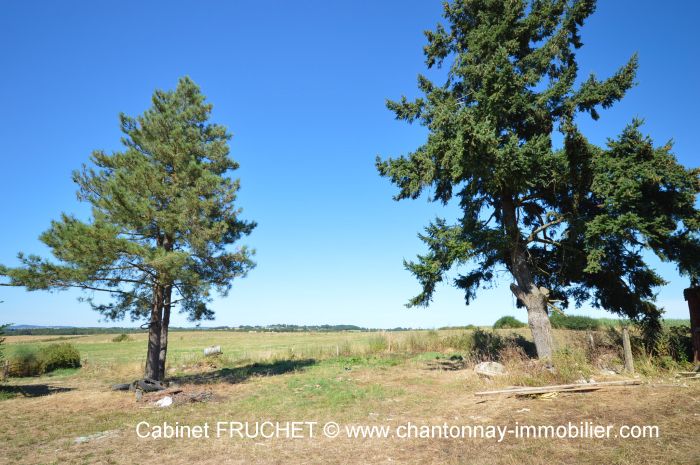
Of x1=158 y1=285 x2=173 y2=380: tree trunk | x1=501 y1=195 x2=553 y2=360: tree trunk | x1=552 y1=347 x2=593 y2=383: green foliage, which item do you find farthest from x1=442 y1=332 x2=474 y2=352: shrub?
x1=158 y1=285 x2=173 y2=380: tree trunk

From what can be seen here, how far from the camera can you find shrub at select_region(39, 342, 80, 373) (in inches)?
986

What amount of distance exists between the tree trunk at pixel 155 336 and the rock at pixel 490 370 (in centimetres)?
1340

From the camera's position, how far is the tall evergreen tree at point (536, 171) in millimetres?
12812

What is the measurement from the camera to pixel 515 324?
59.0 m

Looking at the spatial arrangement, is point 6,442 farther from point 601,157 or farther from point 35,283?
point 601,157

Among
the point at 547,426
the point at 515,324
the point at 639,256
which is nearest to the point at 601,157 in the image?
the point at 639,256

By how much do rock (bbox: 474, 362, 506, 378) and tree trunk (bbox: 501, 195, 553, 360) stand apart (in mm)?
1586

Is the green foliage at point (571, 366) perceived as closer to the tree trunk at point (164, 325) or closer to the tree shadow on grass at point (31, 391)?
the tree trunk at point (164, 325)

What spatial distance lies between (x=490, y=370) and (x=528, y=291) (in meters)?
3.62

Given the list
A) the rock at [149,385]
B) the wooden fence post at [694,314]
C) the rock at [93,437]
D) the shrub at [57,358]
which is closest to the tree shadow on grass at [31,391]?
the rock at [149,385]

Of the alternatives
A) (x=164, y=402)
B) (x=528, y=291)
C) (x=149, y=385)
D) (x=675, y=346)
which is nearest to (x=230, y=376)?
(x=149, y=385)

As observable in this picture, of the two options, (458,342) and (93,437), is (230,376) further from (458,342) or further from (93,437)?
(458,342)

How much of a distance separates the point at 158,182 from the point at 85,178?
159 inches

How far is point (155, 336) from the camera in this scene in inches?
621
